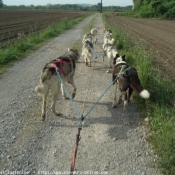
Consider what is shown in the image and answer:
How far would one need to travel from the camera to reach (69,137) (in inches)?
153

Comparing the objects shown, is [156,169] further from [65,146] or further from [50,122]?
[50,122]

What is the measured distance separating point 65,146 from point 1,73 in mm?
4981

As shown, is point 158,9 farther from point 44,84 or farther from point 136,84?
point 44,84

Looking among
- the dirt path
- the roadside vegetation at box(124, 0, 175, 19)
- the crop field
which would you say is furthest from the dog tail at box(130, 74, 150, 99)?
the roadside vegetation at box(124, 0, 175, 19)

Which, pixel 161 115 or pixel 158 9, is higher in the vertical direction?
pixel 158 9

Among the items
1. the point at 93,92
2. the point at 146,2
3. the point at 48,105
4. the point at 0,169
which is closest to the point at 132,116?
the point at 93,92

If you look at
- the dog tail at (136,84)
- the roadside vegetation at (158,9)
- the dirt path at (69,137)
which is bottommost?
the dirt path at (69,137)

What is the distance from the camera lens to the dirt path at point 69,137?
3211mm

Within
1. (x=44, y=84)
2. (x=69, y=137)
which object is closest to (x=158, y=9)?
(x=44, y=84)

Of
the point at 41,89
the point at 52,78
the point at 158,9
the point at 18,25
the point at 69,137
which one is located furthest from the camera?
the point at 158,9

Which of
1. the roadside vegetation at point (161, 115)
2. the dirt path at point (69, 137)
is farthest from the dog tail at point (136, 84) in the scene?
the dirt path at point (69, 137)

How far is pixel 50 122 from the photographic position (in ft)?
14.5

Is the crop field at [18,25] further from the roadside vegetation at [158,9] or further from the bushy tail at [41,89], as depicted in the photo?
the roadside vegetation at [158,9]

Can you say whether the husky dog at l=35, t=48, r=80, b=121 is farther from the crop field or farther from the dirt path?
the crop field
